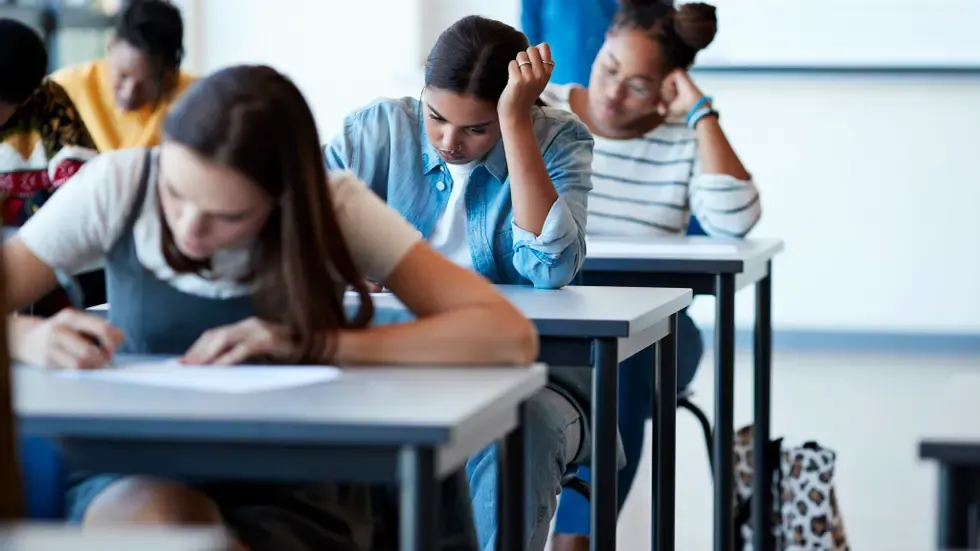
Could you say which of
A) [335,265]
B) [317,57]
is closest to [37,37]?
[335,265]

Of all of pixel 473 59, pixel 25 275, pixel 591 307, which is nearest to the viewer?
pixel 25 275

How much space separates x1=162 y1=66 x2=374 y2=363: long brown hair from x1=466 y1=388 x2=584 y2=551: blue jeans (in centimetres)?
59

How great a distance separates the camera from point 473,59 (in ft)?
7.20

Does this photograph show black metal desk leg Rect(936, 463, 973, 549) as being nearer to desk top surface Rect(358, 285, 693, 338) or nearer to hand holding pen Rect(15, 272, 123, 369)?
desk top surface Rect(358, 285, 693, 338)

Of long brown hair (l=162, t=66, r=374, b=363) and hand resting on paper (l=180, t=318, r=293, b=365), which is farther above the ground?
long brown hair (l=162, t=66, r=374, b=363)

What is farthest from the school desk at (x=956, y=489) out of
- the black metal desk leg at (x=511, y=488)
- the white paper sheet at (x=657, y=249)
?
the white paper sheet at (x=657, y=249)

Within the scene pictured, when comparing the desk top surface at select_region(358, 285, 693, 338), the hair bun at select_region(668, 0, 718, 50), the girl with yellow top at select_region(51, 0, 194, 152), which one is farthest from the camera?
the girl with yellow top at select_region(51, 0, 194, 152)

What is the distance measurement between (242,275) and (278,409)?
15.5 inches

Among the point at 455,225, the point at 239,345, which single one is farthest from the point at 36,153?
the point at 239,345

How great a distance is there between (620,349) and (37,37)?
5.28ft

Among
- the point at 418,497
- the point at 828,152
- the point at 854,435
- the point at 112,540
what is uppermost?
the point at 112,540

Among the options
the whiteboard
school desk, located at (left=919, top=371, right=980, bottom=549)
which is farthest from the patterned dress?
the whiteboard

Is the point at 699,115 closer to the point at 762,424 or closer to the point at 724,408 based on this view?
the point at 762,424

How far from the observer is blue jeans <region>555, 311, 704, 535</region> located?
277 cm
